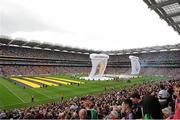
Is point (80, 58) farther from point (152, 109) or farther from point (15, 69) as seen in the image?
point (152, 109)

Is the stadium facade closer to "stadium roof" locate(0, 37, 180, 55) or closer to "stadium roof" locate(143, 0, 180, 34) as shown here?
"stadium roof" locate(0, 37, 180, 55)

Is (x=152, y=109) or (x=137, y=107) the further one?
(x=137, y=107)

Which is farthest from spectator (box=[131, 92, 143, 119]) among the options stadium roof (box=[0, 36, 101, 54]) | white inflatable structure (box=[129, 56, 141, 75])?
stadium roof (box=[0, 36, 101, 54])

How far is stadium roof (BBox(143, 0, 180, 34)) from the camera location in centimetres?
2405

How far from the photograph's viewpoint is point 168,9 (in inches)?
1049

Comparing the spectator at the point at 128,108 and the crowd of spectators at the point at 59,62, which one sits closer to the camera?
the spectator at the point at 128,108

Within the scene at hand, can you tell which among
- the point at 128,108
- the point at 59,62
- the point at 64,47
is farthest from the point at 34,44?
the point at 128,108

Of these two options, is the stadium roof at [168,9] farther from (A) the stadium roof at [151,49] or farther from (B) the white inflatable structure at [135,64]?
(A) the stadium roof at [151,49]

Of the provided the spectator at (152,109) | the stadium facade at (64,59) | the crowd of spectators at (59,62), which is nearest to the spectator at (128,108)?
the spectator at (152,109)

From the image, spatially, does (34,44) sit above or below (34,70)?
above

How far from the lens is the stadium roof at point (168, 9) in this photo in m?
24.0

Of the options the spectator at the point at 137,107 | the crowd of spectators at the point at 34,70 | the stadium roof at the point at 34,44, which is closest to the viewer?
the spectator at the point at 137,107

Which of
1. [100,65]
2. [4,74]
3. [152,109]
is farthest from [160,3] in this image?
[4,74]

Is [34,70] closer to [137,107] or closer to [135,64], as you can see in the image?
[135,64]
